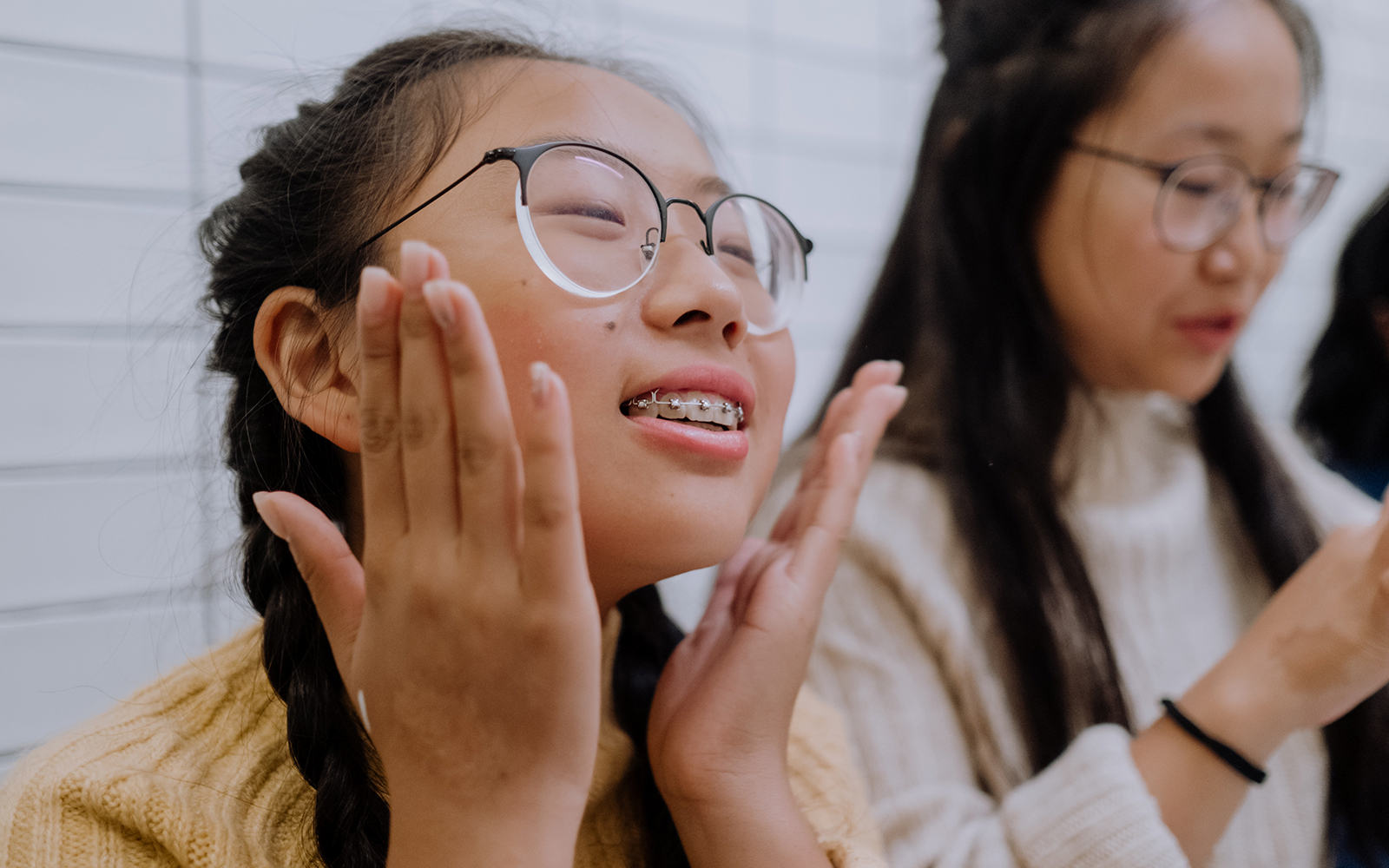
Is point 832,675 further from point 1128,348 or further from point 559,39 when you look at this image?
point 559,39

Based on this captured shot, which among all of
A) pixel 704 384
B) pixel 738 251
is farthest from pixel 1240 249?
pixel 704 384

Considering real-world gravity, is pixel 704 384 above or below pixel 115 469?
above

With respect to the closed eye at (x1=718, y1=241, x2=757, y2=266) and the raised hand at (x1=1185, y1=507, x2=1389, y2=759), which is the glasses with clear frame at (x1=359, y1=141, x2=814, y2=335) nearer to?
the closed eye at (x1=718, y1=241, x2=757, y2=266)

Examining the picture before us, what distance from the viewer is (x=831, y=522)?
3.10 ft

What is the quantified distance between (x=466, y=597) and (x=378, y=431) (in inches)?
4.4

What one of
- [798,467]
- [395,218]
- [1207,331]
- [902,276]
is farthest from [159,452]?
[1207,331]

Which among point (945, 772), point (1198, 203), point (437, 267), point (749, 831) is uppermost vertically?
point (1198, 203)

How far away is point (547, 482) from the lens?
0.52 meters

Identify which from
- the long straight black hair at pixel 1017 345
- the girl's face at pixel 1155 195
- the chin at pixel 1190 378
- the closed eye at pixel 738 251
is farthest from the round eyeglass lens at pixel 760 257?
the chin at pixel 1190 378

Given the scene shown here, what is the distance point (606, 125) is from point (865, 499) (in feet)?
2.19

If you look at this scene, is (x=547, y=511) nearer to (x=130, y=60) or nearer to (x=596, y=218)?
(x=596, y=218)

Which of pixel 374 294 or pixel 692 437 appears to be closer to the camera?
pixel 374 294

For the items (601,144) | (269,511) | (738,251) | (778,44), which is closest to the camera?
(269,511)

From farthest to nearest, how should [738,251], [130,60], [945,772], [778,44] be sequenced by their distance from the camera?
[778,44] → [945,772] → [130,60] → [738,251]
